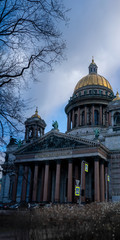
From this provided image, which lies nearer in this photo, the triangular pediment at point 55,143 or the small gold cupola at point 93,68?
the triangular pediment at point 55,143

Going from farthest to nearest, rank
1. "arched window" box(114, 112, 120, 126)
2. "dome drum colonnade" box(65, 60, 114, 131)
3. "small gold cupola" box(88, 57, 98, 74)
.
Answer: "small gold cupola" box(88, 57, 98, 74) → "dome drum colonnade" box(65, 60, 114, 131) → "arched window" box(114, 112, 120, 126)

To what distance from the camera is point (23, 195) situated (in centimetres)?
4425

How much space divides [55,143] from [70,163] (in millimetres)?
5034

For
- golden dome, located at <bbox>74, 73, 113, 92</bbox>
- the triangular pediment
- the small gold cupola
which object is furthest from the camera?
the small gold cupola

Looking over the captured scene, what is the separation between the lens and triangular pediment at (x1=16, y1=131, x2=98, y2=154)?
41250mm

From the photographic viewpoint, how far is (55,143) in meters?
44.1

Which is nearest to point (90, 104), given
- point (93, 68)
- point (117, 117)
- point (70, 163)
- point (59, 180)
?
point (117, 117)

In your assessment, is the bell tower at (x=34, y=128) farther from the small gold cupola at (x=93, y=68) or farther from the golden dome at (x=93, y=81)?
the small gold cupola at (x=93, y=68)

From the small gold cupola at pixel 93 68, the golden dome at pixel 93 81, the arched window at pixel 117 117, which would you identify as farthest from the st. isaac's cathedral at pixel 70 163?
the small gold cupola at pixel 93 68

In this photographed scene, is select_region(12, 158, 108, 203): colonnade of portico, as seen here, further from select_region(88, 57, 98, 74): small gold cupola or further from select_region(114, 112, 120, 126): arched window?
select_region(88, 57, 98, 74): small gold cupola

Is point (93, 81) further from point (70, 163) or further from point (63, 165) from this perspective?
point (70, 163)

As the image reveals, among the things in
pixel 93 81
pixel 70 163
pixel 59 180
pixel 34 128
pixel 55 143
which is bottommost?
pixel 59 180

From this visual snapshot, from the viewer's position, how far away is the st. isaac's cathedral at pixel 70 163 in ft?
130

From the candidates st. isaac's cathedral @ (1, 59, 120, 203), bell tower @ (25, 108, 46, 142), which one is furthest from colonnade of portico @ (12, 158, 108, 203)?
bell tower @ (25, 108, 46, 142)
